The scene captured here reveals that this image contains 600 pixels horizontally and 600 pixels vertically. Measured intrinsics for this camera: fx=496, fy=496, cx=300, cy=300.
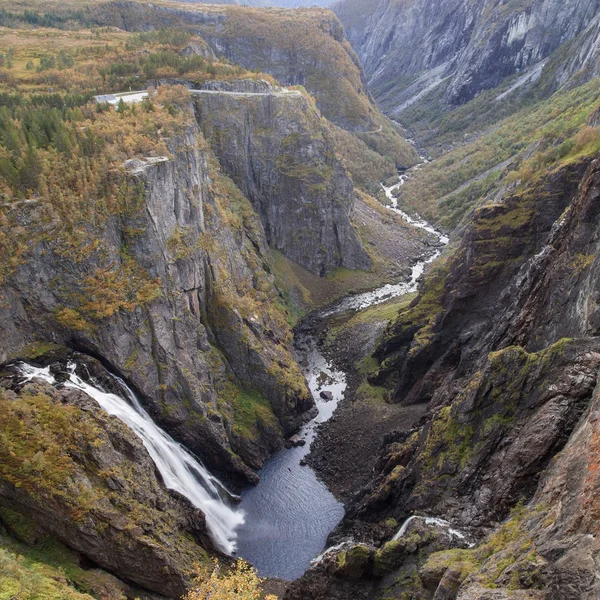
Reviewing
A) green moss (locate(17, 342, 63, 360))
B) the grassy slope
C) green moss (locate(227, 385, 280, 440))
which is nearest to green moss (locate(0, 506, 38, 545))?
green moss (locate(17, 342, 63, 360))

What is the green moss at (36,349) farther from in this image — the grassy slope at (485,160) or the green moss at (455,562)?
the grassy slope at (485,160)

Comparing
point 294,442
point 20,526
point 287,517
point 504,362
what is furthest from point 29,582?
point 294,442

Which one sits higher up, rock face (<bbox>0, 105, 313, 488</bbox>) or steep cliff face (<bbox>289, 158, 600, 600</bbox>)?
rock face (<bbox>0, 105, 313, 488</bbox>)

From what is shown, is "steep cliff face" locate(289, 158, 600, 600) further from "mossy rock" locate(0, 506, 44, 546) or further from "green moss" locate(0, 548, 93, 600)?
"mossy rock" locate(0, 506, 44, 546)

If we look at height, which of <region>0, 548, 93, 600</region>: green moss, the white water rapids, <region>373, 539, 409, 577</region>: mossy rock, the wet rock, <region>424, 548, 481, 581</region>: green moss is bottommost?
<region>424, 548, 481, 581</region>: green moss

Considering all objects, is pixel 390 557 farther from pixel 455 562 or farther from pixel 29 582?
pixel 29 582

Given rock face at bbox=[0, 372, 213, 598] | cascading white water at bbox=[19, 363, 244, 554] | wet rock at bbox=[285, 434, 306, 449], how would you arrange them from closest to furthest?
rock face at bbox=[0, 372, 213, 598] < cascading white water at bbox=[19, 363, 244, 554] < wet rock at bbox=[285, 434, 306, 449]

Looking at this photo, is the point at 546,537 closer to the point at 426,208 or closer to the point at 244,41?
the point at 426,208
